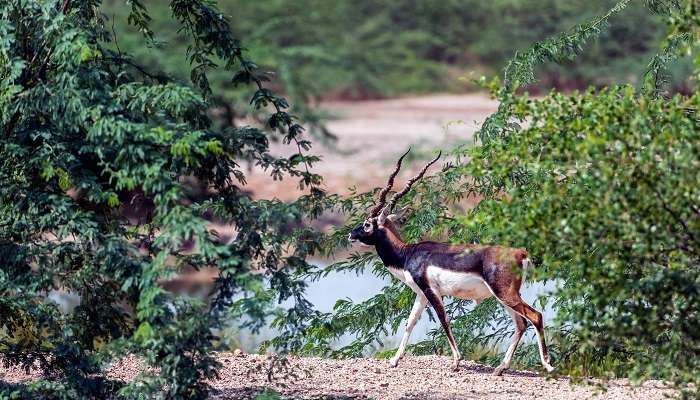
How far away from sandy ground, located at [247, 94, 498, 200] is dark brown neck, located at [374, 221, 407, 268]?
1358cm

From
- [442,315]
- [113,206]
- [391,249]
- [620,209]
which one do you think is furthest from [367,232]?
[620,209]

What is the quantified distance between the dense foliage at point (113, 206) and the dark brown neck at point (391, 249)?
1163mm

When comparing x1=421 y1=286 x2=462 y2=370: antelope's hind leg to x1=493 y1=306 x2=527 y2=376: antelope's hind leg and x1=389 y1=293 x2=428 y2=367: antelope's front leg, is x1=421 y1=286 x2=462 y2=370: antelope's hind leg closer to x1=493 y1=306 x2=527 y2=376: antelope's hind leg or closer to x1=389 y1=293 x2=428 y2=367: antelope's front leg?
x1=389 y1=293 x2=428 y2=367: antelope's front leg

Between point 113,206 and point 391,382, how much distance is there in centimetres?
228

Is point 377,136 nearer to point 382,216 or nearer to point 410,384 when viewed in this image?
point 382,216

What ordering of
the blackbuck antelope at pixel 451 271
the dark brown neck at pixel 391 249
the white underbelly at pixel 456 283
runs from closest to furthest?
1. the blackbuck antelope at pixel 451 271
2. the white underbelly at pixel 456 283
3. the dark brown neck at pixel 391 249

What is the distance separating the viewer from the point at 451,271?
9289mm

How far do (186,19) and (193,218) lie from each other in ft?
5.55

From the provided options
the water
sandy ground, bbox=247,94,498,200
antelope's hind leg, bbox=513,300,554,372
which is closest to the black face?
antelope's hind leg, bbox=513,300,554,372

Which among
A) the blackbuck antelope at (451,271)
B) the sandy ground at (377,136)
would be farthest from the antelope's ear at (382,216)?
the sandy ground at (377,136)

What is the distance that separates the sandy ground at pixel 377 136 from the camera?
25828 millimetres

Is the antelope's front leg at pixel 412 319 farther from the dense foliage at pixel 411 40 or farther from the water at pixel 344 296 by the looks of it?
the dense foliage at pixel 411 40

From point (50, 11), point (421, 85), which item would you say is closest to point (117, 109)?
point (50, 11)

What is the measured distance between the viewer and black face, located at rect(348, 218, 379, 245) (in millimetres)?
9961
